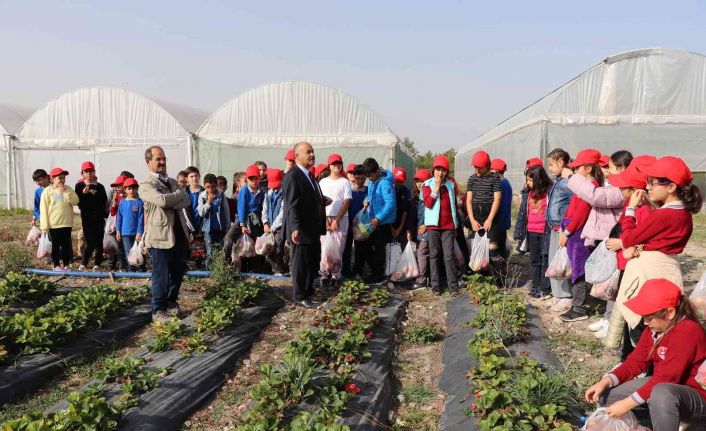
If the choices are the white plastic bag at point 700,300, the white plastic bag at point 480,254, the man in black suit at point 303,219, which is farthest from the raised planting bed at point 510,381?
the man in black suit at point 303,219

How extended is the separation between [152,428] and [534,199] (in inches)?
184

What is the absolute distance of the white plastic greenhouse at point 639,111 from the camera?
1250 cm

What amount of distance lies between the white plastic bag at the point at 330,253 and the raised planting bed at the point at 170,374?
3.71ft

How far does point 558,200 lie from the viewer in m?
5.44

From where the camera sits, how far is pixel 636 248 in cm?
349

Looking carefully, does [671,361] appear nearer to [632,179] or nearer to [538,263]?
[632,179]

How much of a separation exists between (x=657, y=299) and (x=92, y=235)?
25.4 feet

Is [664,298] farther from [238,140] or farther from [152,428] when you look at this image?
[238,140]

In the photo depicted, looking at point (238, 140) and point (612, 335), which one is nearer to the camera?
point (612, 335)

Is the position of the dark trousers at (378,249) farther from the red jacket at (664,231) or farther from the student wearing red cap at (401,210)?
the red jacket at (664,231)

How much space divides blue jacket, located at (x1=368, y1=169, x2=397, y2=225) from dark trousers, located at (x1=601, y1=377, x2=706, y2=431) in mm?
4200

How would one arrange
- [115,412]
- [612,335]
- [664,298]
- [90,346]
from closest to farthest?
[664,298]
[115,412]
[612,335]
[90,346]

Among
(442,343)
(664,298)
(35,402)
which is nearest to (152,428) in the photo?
(35,402)

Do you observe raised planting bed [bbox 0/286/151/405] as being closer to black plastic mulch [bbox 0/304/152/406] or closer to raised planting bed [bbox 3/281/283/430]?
black plastic mulch [bbox 0/304/152/406]
